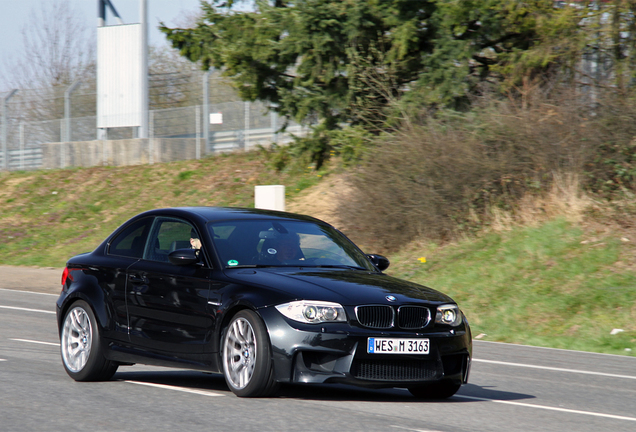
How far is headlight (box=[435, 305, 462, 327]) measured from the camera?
7.04 metres

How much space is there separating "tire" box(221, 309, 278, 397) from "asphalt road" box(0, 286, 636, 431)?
Result: 4.5 inches

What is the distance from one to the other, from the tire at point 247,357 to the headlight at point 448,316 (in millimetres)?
1356

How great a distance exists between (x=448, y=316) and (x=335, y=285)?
0.95m

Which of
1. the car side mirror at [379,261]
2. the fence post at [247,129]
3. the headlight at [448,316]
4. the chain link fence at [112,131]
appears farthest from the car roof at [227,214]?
the fence post at [247,129]

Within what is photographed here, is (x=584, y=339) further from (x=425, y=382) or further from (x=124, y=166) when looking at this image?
(x=124, y=166)

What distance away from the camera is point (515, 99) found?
64.5ft

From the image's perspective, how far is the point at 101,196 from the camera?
31.2 meters

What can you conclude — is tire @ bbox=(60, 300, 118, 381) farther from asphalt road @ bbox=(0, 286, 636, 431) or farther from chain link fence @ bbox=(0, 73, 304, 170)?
chain link fence @ bbox=(0, 73, 304, 170)

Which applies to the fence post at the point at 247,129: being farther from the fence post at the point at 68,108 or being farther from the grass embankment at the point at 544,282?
the grass embankment at the point at 544,282

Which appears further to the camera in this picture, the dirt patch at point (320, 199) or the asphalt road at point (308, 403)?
the dirt patch at point (320, 199)

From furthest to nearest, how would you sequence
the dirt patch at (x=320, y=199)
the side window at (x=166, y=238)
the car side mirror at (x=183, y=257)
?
the dirt patch at (x=320, y=199)
the side window at (x=166, y=238)
the car side mirror at (x=183, y=257)

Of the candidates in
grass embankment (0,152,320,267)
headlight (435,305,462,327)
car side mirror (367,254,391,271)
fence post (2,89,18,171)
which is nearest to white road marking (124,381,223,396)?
headlight (435,305,462,327)

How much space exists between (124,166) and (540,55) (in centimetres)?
1877

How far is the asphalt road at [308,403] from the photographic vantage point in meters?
6.04
